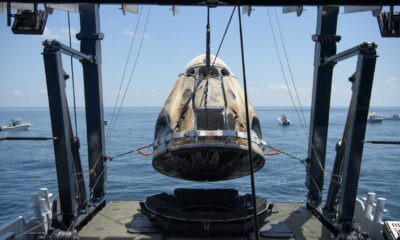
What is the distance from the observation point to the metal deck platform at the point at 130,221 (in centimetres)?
1103

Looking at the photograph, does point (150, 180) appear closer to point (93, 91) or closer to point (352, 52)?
point (93, 91)

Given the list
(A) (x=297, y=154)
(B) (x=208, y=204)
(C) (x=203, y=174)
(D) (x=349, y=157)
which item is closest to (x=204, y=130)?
(C) (x=203, y=174)

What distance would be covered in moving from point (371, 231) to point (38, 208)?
10.7 metres

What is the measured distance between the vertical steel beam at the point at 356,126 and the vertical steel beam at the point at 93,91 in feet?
28.9

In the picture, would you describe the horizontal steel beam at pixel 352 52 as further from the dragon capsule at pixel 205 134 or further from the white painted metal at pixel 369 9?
the dragon capsule at pixel 205 134

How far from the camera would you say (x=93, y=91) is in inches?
537

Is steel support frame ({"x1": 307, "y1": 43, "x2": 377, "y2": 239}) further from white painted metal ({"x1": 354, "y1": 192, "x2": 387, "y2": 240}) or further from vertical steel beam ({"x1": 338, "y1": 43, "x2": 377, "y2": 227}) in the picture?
white painted metal ({"x1": 354, "y1": 192, "x2": 387, "y2": 240})

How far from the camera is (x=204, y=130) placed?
10820mm

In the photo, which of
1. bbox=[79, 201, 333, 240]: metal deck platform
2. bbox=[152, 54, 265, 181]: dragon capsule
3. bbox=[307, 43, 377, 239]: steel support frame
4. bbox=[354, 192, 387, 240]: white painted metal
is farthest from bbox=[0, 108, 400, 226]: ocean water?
bbox=[152, 54, 265, 181]: dragon capsule

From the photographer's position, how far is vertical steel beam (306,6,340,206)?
13.1 metres

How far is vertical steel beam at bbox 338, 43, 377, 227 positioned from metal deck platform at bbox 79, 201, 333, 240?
4.86 feet

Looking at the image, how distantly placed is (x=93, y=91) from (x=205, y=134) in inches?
221

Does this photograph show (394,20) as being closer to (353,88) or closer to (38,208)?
(353,88)

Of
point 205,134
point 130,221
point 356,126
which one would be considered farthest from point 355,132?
point 130,221
